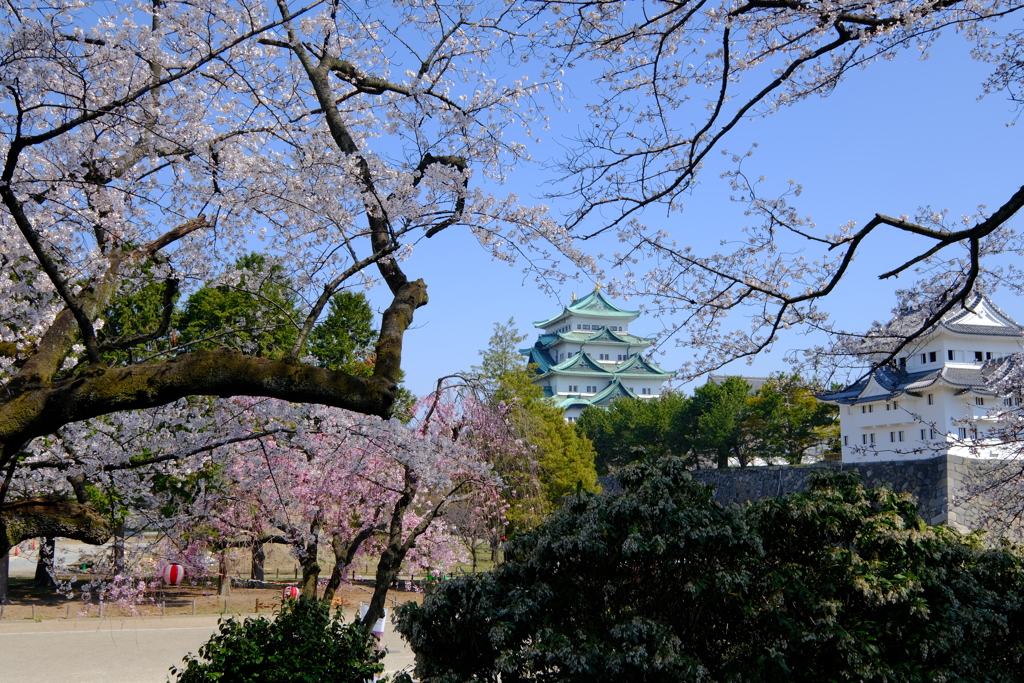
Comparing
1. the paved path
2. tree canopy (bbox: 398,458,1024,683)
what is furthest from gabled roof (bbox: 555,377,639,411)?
tree canopy (bbox: 398,458,1024,683)

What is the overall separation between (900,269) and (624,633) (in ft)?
8.41

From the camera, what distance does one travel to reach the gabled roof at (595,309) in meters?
58.1

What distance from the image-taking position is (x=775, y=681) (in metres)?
4.19

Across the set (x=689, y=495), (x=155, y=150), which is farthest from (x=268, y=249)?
(x=689, y=495)

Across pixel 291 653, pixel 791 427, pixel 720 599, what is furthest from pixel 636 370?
pixel 720 599

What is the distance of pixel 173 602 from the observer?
Result: 19.0 metres

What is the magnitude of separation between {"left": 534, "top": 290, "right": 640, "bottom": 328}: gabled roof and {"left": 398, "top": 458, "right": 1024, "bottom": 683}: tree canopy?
52.7m

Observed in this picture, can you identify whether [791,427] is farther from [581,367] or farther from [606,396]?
[581,367]

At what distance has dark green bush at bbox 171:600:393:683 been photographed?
5.12m

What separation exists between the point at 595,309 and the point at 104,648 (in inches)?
1913

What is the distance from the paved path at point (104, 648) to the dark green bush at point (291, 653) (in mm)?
4564

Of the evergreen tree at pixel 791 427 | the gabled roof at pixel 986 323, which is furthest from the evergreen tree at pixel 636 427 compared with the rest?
the gabled roof at pixel 986 323

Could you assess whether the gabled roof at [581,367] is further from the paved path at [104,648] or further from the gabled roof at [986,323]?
the paved path at [104,648]

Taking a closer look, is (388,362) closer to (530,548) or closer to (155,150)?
(530,548)
